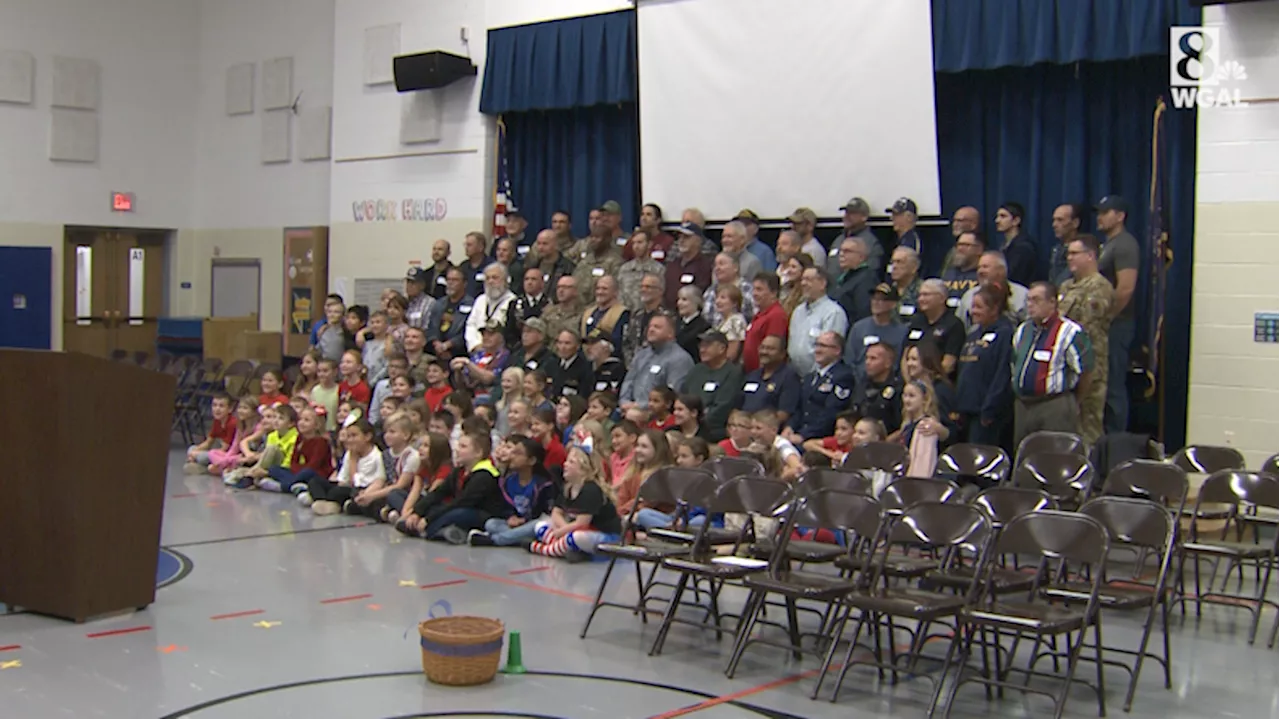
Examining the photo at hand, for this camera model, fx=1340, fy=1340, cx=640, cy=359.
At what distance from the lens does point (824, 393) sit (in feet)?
30.0

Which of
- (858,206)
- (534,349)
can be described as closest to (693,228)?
(858,206)

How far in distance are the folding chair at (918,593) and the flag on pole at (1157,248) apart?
3.97 m

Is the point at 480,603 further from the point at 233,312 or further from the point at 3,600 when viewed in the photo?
the point at 233,312

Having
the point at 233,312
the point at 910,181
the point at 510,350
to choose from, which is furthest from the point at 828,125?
the point at 233,312

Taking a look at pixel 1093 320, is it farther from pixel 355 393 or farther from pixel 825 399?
pixel 355 393

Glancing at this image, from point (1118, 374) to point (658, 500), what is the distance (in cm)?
383

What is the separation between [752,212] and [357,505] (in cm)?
427

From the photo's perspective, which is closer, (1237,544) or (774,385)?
(1237,544)

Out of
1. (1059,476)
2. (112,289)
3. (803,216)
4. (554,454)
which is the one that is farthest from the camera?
(112,289)

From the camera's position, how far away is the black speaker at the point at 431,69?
13.8 m

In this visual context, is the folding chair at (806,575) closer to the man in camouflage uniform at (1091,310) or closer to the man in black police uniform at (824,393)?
the man in black police uniform at (824,393)

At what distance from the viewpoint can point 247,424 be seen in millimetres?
11625

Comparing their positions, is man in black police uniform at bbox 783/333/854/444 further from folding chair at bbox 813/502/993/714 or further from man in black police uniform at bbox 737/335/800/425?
folding chair at bbox 813/502/993/714

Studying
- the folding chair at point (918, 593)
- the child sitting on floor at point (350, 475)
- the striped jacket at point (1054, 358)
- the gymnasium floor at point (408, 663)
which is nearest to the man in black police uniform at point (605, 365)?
the child sitting on floor at point (350, 475)
